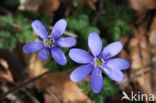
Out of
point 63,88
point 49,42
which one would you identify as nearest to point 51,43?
point 49,42

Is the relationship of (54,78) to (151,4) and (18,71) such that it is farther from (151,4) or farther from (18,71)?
(151,4)

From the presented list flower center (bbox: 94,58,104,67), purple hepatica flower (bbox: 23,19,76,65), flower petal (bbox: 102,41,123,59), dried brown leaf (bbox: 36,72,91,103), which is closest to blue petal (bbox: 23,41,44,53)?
purple hepatica flower (bbox: 23,19,76,65)

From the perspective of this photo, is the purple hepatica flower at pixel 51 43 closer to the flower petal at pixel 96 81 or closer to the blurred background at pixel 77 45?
the flower petal at pixel 96 81

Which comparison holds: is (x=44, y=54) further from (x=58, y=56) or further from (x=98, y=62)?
(x=98, y=62)

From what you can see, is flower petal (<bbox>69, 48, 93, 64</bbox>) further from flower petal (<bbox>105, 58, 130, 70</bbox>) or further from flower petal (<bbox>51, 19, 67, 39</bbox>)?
flower petal (<bbox>51, 19, 67, 39</bbox>)

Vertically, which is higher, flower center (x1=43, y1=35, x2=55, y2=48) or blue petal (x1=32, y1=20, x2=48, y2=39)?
blue petal (x1=32, y1=20, x2=48, y2=39)

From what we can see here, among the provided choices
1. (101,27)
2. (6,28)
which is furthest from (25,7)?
(101,27)

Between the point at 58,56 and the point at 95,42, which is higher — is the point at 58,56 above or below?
below
